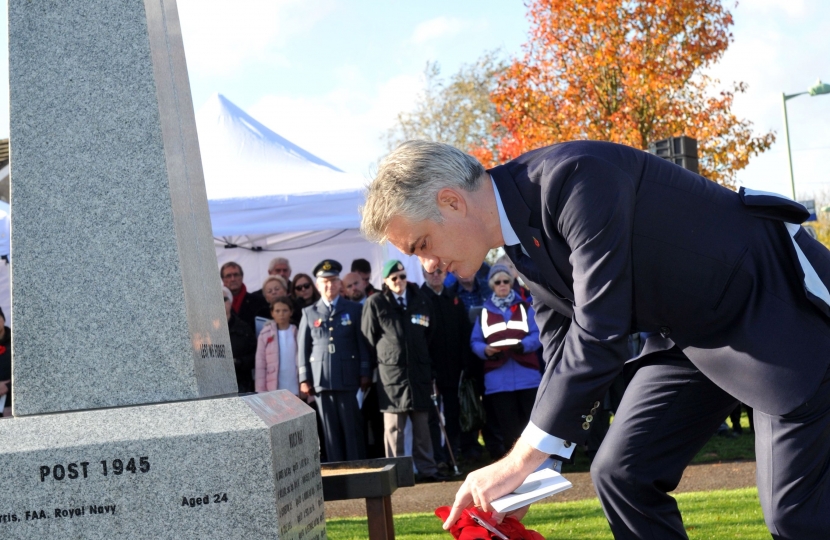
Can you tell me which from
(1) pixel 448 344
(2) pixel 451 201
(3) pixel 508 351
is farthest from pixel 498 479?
(1) pixel 448 344

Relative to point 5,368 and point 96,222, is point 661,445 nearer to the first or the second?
point 96,222

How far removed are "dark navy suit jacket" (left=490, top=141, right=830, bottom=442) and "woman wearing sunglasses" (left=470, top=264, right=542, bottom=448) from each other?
21.5ft

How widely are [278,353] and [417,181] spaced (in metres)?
7.25

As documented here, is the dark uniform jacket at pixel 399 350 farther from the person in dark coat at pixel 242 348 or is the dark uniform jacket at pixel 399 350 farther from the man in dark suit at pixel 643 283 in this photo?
the man in dark suit at pixel 643 283

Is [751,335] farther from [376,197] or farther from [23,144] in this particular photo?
[23,144]

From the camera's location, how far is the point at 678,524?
132 inches

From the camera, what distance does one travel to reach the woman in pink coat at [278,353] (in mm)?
9953

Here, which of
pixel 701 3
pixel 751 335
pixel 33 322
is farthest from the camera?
pixel 701 3

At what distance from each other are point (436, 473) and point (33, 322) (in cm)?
679

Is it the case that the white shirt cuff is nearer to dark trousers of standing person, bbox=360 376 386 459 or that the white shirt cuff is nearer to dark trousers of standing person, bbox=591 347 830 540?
dark trousers of standing person, bbox=591 347 830 540

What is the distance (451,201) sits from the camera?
10.2ft

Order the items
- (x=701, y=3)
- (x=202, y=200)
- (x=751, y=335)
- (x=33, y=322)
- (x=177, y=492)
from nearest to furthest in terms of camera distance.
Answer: (x=751, y=335), (x=177, y=492), (x=33, y=322), (x=202, y=200), (x=701, y=3)

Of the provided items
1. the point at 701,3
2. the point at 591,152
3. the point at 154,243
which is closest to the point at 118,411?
the point at 154,243

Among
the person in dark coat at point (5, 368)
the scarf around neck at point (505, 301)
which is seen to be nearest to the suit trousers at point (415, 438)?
the scarf around neck at point (505, 301)
